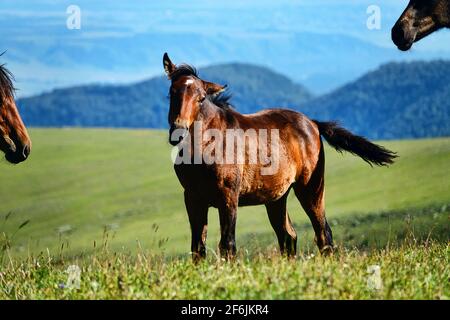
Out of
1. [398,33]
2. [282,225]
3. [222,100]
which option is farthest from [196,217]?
[398,33]

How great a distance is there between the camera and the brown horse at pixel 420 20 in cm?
1070

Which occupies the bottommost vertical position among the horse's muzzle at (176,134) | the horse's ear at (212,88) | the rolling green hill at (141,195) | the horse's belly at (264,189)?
the rolling green hill at (141,195)

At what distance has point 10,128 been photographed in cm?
1005

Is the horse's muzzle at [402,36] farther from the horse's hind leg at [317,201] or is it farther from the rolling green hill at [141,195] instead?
the rolling green hill at [141,195]

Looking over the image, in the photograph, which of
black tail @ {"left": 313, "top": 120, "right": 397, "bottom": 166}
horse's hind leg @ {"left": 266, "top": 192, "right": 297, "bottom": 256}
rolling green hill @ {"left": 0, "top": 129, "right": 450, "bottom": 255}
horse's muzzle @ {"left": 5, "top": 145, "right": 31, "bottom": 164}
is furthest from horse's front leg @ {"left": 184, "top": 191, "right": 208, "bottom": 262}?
rolling green hill @ {"left": 0, "top": 129, "right": 450, "bottom": 255}

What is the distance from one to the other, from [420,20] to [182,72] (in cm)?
366

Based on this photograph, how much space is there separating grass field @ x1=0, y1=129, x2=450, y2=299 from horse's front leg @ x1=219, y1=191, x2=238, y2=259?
0.95ft

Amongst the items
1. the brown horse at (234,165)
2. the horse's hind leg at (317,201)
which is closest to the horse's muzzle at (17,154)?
the brown horse at (234,165)

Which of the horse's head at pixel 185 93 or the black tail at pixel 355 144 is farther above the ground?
the horse's head at pixel 185 93

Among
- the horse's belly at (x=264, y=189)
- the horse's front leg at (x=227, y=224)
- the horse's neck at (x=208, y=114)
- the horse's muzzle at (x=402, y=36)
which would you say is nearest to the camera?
the horse's front leg at (x=227, y=224)

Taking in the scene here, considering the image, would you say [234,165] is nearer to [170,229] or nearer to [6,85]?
[6,85]

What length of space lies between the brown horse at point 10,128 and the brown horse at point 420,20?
192 inches

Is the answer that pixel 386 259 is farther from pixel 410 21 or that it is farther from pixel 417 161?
pixel 417 161

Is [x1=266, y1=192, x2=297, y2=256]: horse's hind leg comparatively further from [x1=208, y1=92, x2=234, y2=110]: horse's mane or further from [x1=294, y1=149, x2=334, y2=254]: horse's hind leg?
[x1=208, y1=92, x2=234, y2=110]: horse's mane
